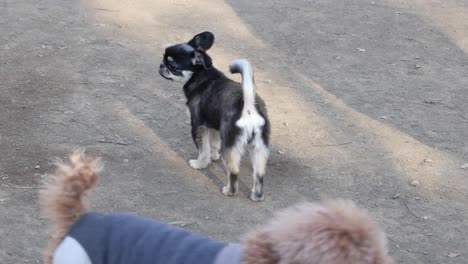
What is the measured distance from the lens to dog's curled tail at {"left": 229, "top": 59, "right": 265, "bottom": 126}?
507 cm

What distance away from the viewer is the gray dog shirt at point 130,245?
2.82 meters

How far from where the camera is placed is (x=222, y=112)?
5297mm

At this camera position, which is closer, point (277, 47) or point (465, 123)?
point (465, 123)

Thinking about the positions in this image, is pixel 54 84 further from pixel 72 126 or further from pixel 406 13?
pixel 406 13

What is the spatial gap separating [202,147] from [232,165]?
1.47 feet

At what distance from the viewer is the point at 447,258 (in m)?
4.75

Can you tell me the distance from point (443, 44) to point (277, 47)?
1.86m

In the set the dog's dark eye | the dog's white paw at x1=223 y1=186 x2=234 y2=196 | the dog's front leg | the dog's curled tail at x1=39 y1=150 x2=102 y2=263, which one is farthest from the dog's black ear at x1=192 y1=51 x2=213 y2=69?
the dog's curled tail at x1=39 y1=150 x2=102 y2=263

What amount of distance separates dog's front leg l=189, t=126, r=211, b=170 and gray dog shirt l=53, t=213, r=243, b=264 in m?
2.71

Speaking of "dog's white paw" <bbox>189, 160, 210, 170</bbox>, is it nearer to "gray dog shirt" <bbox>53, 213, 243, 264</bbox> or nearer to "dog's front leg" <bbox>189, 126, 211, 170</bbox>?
"dog's front leg" <bbox>189, 126, 211, 170</bbox>

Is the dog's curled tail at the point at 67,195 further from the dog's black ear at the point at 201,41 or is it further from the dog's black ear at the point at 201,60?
the dog's black ear at the point at 201,41

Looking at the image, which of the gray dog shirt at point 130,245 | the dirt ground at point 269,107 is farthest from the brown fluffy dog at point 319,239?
the dirt ground at point 269,107

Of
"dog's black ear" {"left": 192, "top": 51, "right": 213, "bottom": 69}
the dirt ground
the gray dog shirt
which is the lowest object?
the dirt ground

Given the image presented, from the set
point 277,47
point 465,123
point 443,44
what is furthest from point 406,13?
point 465,123
